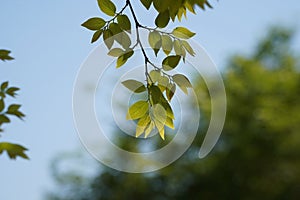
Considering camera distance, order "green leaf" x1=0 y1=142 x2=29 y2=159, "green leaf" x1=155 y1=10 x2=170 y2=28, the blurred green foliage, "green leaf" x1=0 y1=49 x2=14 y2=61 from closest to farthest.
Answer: "green leaf" x1=155 y1=10 x2=170 y2=28
"green leaf" x1=0 y1=49 x2=14 y2=61
"green leaf" x1=0 y1=142 x2=29 y2=159
the blurred green foliage

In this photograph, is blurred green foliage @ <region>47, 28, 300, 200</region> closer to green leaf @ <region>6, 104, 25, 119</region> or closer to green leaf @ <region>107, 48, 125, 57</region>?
green leaf @ <region>6, 104, 25, 119</region>

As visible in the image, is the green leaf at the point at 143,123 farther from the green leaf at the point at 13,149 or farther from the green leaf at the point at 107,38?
the green leaf at the point at 13,149

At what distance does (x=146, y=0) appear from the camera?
2.42ft

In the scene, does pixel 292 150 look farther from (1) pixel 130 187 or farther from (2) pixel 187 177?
(1) pixel 130 187

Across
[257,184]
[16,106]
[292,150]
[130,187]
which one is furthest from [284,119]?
[16,106]

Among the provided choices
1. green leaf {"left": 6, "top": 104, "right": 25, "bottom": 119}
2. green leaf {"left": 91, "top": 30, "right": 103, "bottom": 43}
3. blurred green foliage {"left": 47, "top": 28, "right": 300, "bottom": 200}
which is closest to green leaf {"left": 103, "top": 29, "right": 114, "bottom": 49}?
green leaf {"left": 91, "top": 30, "right": 103, "bottom": 43}

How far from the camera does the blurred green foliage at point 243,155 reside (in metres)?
9.88

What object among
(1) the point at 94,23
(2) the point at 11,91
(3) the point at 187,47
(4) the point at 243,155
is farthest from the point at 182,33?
(4) the point at 243,155

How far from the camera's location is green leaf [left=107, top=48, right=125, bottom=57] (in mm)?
765

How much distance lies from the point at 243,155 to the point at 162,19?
985 centimetres

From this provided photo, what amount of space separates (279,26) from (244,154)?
2.86m

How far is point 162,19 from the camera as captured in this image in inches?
27.9

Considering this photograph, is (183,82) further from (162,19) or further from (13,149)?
(13,149)

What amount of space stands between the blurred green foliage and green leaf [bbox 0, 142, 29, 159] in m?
8.99
